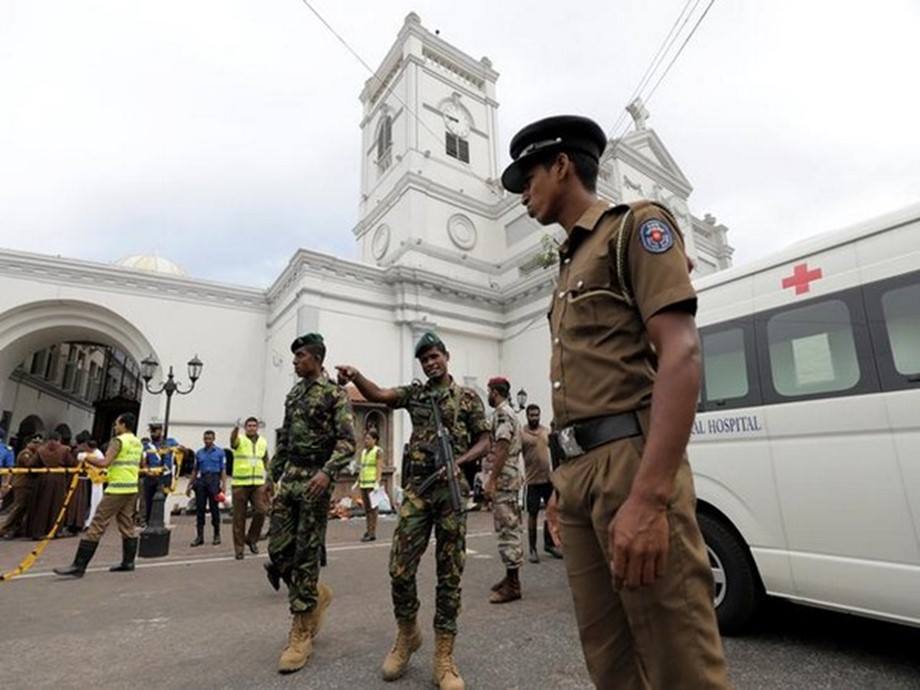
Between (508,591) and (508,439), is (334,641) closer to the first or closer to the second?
(508,591)

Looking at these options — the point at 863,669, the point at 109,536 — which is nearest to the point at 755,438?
the point at 863,669

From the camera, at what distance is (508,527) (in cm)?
515

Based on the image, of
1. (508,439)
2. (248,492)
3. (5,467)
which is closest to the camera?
(508,439)

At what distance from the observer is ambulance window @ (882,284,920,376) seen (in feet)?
9.25

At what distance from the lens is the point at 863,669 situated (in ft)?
9.58

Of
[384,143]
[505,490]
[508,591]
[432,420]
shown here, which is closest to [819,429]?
[432,420]

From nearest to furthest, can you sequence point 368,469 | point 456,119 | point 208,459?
point 208,459
point 368,469
point 456,119

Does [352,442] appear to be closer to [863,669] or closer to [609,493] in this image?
[609,493]

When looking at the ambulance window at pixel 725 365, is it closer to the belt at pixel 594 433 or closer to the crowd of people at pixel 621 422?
the crowd of people at pixel 621 422

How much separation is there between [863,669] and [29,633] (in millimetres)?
5708

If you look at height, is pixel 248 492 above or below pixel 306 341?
below

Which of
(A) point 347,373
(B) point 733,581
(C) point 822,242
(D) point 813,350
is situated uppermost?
(C) point 822,242

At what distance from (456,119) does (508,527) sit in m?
22.3

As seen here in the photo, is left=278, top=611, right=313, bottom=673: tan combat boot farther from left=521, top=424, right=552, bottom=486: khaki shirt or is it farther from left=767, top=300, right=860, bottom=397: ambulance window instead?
left=521, top=424, right=552, bottom=486: khaki shirt
